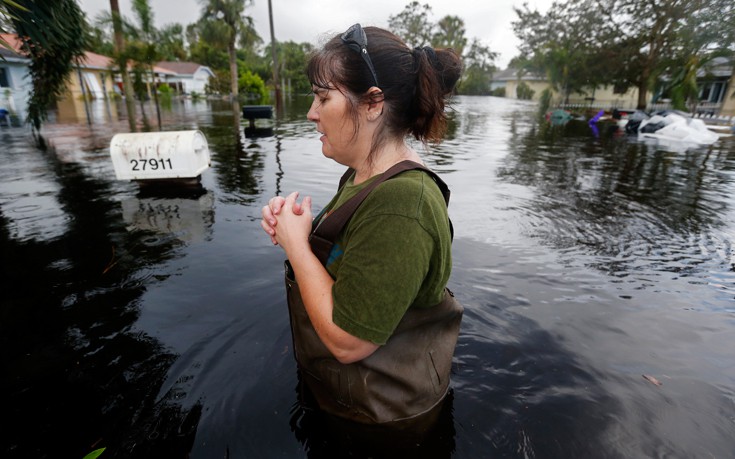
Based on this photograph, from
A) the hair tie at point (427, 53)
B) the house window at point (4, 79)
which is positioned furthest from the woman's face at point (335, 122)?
the house window at point (4, 79)

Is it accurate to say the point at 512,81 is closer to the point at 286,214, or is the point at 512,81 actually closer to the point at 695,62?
the point at 695,62

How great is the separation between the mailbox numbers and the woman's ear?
615 centimetres

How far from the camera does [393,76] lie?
4.45 feet

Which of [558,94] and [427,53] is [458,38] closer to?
→ [558,94]

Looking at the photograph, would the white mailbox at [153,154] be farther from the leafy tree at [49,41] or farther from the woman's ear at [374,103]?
the woman's ear at [374,103]

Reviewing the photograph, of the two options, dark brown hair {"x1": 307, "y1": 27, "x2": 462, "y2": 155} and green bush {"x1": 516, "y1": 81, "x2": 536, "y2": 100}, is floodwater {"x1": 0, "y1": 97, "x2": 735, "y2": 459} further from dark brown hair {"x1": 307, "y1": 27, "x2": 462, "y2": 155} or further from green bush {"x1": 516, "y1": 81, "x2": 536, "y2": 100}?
green bush {"x1": 516, "y1": 81, "x2": 536, "y2": 100}

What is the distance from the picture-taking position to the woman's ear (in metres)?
1.35

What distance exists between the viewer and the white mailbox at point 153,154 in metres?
6.43

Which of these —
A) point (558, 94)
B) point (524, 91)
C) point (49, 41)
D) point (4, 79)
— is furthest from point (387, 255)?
point (524, 91)

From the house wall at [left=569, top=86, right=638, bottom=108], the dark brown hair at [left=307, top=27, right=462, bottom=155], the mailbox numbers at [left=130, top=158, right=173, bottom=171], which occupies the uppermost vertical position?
the house wall at [left=569, top=86, right=638, bottom=108]

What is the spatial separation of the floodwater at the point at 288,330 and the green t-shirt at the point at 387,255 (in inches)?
23.8

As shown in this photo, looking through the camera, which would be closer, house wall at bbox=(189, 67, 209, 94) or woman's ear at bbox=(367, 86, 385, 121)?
woman's ear at bbox=(367, 86, 385, 121)

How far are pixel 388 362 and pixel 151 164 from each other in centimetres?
648

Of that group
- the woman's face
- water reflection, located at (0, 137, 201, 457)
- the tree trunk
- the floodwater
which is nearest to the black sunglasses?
the woman's face
